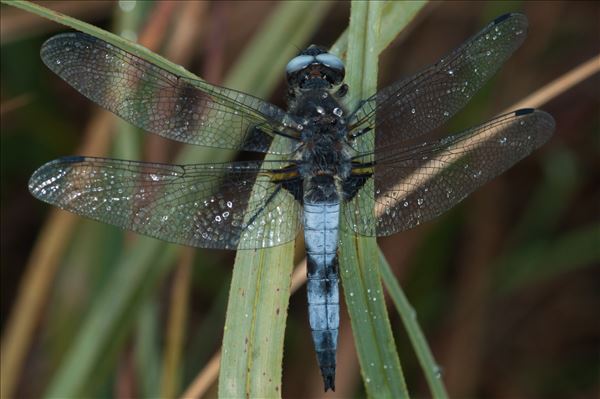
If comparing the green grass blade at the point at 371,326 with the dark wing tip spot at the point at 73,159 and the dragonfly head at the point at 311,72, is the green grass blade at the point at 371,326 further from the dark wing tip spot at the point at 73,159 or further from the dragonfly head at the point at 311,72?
the dark wing tip spot at the point at 73,159

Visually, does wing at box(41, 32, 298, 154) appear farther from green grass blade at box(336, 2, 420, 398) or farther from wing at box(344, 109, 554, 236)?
green grass blade at box(336, 2, 420, 398)

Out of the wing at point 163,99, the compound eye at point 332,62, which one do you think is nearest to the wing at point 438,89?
the compound eye at point 332,62

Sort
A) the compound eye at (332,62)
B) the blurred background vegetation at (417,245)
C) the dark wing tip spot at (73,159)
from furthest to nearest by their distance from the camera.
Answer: the blurred background vegetation at (417,245) → the compound eye at (332,62) → the dark wing tip spot at (73,159)

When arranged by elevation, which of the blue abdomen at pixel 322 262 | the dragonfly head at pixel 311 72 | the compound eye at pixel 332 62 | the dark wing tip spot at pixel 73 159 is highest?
the dragonfly head at pixel 311 72

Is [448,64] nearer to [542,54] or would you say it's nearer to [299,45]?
[299,45]

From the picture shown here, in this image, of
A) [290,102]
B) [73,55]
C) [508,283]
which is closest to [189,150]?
[290,102]

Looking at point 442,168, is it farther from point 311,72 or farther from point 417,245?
point 417,245
